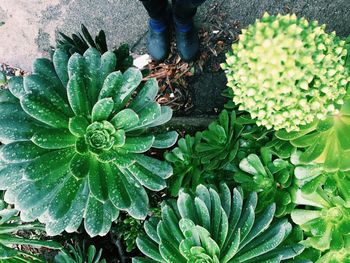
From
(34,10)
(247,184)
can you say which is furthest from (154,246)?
(34,10)

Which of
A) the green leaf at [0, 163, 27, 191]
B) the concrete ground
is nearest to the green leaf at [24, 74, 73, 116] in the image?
the green leaf at [0, 163, 27, 191]

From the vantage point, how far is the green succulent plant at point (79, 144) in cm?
166

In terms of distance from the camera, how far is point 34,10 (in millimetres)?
2916

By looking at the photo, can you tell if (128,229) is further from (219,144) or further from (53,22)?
(53,22)

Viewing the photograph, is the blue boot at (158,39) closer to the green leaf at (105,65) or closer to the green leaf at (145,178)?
the green leaf at (105,65)

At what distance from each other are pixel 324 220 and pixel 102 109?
0.87m

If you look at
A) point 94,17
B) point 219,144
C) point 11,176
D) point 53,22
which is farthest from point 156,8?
point 11,176

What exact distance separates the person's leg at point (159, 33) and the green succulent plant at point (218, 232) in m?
1.08

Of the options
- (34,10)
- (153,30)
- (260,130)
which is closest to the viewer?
(260,130)

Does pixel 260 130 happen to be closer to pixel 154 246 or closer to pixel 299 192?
pixel 299 192

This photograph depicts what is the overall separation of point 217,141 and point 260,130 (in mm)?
171

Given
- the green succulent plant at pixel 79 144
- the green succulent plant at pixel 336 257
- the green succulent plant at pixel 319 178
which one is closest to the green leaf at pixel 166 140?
the green succulent plant at pixel 79 144

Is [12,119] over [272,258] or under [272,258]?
over

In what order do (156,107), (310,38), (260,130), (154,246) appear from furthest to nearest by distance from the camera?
1. (260,130)
2. (154,246)
3. (156,107)
4. (310,38)
